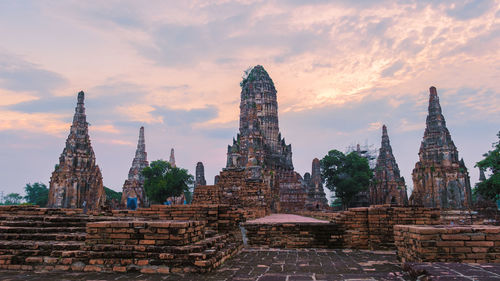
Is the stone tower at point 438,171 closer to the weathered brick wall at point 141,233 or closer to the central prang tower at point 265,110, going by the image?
the central prang tower at point 265,110

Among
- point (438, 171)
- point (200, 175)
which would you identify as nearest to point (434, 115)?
point (438, 171)

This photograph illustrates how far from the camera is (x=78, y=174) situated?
117 feet

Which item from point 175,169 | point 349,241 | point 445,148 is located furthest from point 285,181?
point 349,241

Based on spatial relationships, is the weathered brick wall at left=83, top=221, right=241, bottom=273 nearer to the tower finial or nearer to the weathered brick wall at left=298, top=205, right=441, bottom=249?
the weathered brick wall at left=298, top=205, right=441, bottom=249

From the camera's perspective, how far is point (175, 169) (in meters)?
40.6

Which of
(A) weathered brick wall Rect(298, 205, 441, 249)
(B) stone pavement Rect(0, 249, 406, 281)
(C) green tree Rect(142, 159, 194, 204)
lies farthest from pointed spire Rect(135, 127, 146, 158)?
(B) stone pavement Rect(0, 249, 406, 281)

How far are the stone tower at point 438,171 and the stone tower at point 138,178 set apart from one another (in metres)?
32.0

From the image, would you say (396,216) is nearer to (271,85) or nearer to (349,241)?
(349,241)

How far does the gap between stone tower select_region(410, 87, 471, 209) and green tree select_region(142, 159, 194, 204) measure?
24.1 meters

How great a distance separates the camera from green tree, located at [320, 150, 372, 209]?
3841 centimetres

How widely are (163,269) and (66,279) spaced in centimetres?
106

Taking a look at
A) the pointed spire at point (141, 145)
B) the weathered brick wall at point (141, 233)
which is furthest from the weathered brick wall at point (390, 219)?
the pointed spire at point (141, 145)

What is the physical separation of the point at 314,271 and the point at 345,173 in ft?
121

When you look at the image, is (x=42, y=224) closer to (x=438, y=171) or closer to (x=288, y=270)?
(x=288, y=270)
